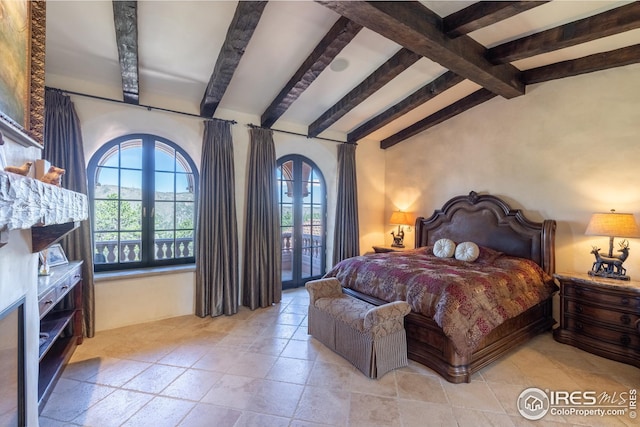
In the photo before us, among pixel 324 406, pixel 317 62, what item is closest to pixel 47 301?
pixel 324 406

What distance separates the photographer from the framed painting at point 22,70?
1330mm

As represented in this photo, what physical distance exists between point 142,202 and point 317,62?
2.81m

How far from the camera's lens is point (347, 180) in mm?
4867

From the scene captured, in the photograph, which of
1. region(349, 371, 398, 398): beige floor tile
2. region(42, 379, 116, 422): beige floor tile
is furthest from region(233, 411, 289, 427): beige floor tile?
region(42, 379, 116, 422): beige floor tile

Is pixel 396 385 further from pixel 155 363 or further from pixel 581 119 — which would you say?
pixel 581 119

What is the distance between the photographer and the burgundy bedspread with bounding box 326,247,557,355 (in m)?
2.29

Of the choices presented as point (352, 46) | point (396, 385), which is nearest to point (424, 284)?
point (396, 385)

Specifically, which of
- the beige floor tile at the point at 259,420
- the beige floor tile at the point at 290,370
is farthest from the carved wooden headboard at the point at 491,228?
the beige floor tile at the point at 259,420

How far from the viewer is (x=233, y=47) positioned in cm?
246

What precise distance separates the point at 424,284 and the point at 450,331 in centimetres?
47

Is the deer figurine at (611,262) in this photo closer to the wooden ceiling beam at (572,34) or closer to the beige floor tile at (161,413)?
the wooden ceiling beam at (572,34)

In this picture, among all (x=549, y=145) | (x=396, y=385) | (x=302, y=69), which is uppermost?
(x=302, y=69)

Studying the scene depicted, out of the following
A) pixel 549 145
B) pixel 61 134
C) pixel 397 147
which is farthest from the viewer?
pixel 397 147

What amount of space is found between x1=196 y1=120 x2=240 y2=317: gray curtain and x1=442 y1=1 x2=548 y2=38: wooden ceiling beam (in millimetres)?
2781
